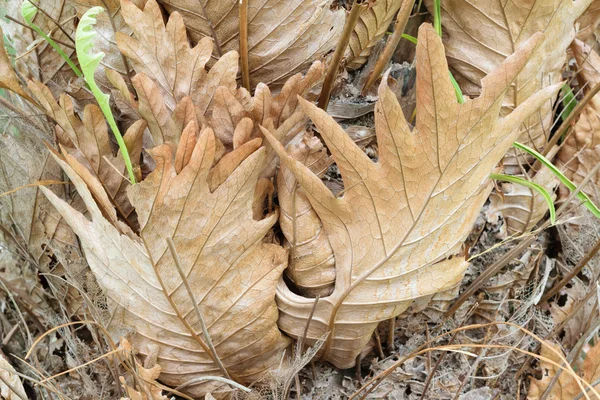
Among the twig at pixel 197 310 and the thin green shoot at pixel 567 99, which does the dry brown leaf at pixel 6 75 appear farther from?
the thin green shoot at pixel 567 99

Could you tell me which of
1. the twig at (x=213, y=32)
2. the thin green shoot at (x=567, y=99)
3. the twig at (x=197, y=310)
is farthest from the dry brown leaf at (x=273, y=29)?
the thin green shoot at (x=567, y=99)

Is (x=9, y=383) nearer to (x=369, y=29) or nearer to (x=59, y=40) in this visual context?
(x=59, y=40)

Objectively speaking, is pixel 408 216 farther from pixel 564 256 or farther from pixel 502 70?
pixel 564 256

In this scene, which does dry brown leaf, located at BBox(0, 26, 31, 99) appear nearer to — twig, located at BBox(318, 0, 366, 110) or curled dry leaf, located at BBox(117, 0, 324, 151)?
curled dry leaf, located at BBox(117, 0, 324, 151)

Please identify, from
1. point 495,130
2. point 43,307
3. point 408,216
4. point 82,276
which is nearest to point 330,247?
point 408,216

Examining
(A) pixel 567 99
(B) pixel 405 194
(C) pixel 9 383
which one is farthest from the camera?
(A) pixel 567 99

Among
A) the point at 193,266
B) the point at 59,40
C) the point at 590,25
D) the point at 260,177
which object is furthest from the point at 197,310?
the point at 590,25
